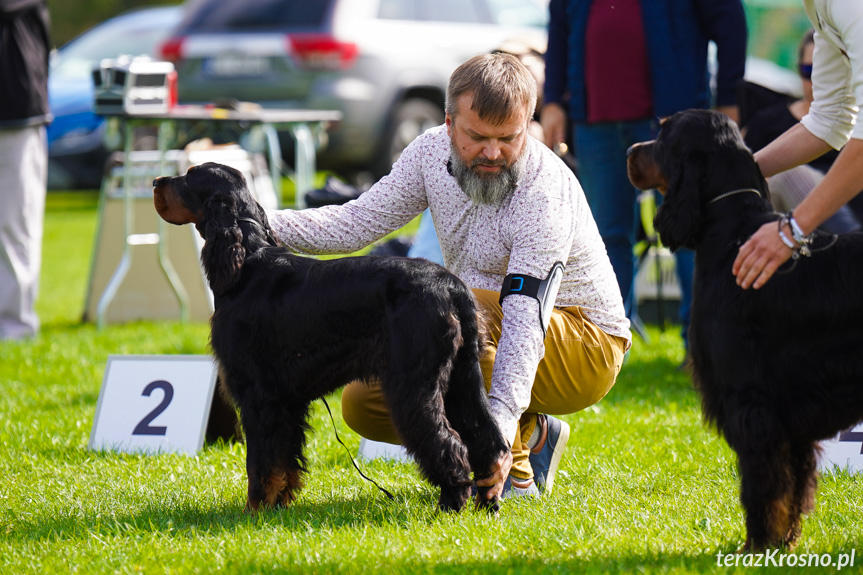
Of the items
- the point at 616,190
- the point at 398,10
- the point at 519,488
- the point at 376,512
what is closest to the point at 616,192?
the point at 616,190

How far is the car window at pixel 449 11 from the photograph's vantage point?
11883 millimetres

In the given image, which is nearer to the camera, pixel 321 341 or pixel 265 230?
pixel 321 341

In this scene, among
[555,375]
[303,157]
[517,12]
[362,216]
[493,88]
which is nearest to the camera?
[493,88]

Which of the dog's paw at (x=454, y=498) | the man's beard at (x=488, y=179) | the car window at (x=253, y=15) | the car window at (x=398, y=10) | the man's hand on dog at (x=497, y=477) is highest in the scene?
the man's beard at (x=488, y=179)

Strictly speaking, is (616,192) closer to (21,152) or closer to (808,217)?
(808,217)

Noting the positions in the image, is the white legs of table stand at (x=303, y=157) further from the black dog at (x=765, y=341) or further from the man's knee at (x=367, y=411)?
the black dog at (x=765, y=341)

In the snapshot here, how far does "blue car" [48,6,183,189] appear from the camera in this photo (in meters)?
14.0

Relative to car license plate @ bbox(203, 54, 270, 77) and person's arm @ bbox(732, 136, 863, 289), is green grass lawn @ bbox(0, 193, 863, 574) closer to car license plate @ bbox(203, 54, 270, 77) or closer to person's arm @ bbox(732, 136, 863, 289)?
person's arm @ bbox(732, 136, 863, 289)

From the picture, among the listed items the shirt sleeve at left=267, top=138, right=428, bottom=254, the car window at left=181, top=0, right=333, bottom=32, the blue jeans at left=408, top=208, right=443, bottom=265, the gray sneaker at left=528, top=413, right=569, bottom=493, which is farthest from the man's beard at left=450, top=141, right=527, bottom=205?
the car window at left=181, top=0, right=333, bottom=32

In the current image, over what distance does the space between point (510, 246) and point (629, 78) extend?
2.06 m

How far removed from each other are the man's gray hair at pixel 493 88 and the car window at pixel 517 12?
9.34m

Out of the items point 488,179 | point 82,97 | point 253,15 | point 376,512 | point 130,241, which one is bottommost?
point 82,97

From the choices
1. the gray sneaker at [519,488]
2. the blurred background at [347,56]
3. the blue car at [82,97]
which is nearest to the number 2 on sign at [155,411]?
the gray sneaker at [519,488]

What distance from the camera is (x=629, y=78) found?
5.07 meters
